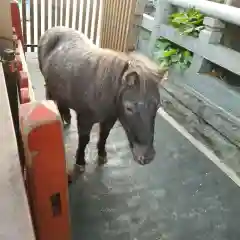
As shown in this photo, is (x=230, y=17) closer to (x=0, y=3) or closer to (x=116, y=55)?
(x=116, y=55)

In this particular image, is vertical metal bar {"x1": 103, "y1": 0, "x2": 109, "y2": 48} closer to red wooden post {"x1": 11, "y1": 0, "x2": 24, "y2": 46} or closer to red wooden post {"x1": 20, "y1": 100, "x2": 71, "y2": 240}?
red wooden post {"x1": 11, "y1": 0, "x2": 24, "y2": 46}

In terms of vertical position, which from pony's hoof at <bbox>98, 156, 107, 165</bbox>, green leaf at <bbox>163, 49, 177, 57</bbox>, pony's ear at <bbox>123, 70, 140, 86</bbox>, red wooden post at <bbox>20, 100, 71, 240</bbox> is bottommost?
pony's hoof at <bbox>98, 156, 107, 165</bbox>

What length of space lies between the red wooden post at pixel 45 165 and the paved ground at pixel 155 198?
3.23 ft

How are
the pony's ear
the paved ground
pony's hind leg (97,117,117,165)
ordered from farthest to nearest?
1. pony's hind leg (97,117,117,165)
2. the paved ground
3. the pony's ear

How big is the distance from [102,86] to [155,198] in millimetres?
828

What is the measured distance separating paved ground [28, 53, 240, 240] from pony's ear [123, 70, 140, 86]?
801mm

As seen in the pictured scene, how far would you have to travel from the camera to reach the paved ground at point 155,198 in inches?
66.7

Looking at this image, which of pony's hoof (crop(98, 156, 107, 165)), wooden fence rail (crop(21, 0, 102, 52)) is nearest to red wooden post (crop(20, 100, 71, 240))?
pony's hoof (crop(98, 156, 107, 165))

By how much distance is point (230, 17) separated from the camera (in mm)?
2271

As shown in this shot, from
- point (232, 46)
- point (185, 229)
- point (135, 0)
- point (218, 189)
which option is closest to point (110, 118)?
point (185, 229)

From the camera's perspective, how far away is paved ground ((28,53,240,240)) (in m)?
1.69

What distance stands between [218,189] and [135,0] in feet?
8.15

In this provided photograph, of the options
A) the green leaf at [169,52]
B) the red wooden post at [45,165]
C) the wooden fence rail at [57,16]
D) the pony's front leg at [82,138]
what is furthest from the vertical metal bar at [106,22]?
the red wooden post at [45,165]

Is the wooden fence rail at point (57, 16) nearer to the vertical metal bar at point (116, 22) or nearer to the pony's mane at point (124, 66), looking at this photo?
the vertical metal bar at point (116, 22)
